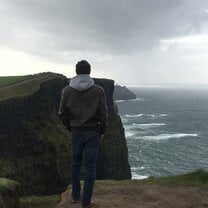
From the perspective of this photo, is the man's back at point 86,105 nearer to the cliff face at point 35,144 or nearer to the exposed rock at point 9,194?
the exposed rock at point 9,194

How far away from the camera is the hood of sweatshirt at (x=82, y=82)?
905 centimetres

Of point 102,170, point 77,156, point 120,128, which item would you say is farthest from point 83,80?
point 120,128

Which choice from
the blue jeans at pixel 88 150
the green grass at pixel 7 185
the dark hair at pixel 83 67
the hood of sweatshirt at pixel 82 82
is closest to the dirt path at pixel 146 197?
the blue jeans at pixel 88 150

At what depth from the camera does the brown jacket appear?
898cm

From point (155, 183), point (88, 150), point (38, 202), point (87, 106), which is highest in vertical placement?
point (87, 106)

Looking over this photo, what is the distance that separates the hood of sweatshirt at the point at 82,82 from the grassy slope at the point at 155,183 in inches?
165

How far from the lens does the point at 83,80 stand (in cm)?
912

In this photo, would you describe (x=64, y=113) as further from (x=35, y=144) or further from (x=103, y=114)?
(x=35, y=144)

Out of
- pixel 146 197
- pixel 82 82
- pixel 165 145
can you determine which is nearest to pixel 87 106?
pixel 82 82

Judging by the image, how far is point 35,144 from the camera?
2269 inches

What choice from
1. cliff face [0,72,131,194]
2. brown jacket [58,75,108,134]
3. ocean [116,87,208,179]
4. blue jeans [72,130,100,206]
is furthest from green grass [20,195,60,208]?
ocean [116,87,208,179]

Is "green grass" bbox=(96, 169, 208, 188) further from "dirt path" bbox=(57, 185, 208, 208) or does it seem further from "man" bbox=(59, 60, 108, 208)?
"man" bbox=(59, 60, 108, 208)

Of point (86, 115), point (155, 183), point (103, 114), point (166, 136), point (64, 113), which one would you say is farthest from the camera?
point (166, 136)

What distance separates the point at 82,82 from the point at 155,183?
509 centimetres
